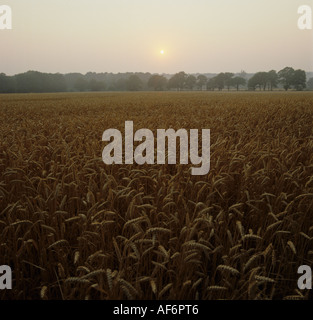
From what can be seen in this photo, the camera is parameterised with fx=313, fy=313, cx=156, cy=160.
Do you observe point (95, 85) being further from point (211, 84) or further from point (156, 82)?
point (211, 84)

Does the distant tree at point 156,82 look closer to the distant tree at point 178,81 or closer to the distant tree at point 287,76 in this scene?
the distant tree at point 178,81

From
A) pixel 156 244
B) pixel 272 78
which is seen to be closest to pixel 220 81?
pixel 272 78

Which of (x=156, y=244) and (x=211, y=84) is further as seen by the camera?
(x=211, y=84)

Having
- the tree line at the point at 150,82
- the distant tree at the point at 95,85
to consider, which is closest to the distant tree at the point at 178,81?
the tree line at the point at 150,82

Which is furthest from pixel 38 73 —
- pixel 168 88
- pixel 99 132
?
pixel 99 132

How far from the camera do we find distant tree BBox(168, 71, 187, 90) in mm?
133750

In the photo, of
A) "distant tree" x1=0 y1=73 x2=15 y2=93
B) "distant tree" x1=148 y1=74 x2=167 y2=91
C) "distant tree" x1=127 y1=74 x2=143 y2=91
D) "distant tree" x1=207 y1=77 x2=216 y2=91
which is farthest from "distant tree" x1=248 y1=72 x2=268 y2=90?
"distant tree" x1=0 y1=73 x2=15 y2=93

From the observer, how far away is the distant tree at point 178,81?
134 meters

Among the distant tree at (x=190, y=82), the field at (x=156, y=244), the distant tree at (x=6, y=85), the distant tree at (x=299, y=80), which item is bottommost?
the field at (x=156, y=244)

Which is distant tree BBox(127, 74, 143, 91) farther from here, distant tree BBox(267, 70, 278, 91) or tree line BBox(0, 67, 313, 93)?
distant tree BBox(267, 70, 278, 91)

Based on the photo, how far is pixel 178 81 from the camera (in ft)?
446

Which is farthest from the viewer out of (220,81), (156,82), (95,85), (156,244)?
(220,81)

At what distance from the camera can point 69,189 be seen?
10.1 ft
